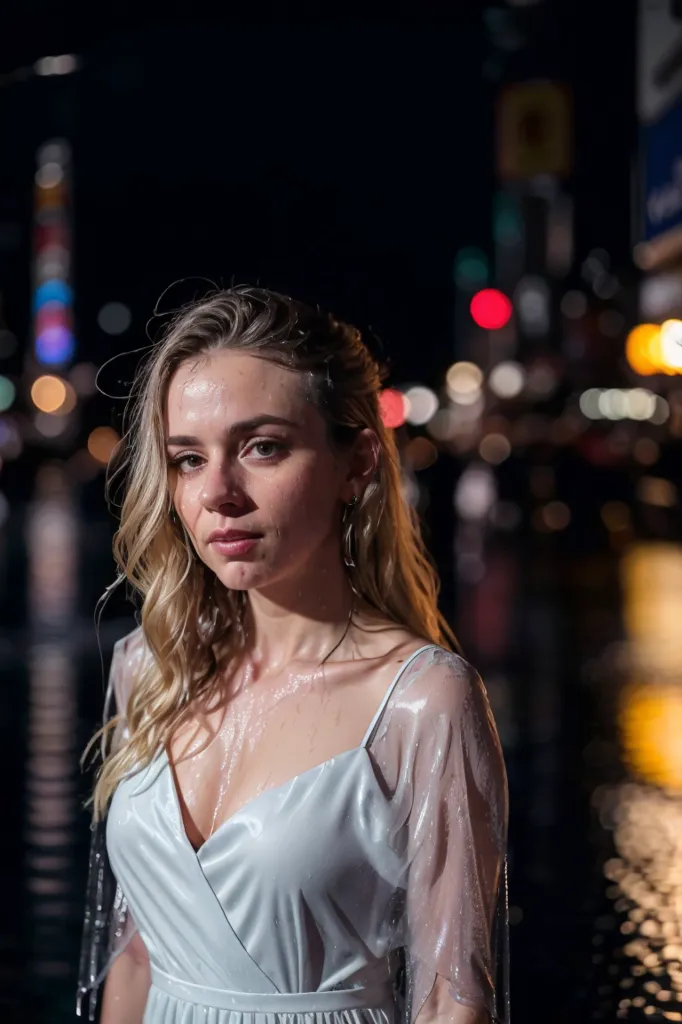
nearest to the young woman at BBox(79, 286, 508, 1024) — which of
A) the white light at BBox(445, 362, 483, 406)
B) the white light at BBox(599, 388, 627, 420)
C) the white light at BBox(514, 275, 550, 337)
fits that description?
the white light at BBox(599, 388, 627, 420)

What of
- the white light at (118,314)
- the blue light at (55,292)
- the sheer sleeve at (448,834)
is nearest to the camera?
the sheer sleeve at (448,834)

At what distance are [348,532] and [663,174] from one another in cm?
466

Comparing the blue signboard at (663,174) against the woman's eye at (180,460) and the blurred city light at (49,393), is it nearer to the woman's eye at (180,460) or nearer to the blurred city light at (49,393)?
the woman's eye at (180,460)

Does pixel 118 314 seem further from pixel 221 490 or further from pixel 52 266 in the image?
pixel 52 266

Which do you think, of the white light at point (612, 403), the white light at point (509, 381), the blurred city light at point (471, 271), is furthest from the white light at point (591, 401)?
the blurred city light at point (471, 271)

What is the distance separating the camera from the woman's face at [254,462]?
2229 mm

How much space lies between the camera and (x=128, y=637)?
260 cm

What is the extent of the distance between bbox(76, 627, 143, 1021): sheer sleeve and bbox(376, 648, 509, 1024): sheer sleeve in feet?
1.86

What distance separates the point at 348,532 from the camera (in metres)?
2.40

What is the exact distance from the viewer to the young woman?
2.11m

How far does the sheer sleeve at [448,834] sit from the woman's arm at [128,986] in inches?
20.0

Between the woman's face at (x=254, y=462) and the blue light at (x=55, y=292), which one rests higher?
the blue light at (x=55, y=292)

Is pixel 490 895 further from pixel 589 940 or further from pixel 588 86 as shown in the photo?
pixel 588 86

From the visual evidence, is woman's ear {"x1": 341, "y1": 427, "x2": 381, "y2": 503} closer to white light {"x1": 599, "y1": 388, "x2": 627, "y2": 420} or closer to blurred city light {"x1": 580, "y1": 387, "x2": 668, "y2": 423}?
blurred city light {"x1": 580, "y1": 387, "x2": 668, "y2": 423}
